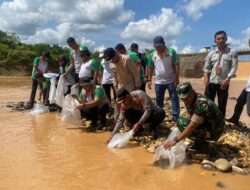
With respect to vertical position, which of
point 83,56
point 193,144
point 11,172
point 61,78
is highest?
point 83,56

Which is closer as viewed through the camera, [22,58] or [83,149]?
[83,149]

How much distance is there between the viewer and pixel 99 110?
6965 mm

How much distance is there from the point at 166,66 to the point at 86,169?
2.78 meters

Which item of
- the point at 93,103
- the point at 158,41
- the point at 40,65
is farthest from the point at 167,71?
the point at 40,65

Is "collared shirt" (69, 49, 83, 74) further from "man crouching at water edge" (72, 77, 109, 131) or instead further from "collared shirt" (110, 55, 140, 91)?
"collared shirt" (110, 55, 140, 91)

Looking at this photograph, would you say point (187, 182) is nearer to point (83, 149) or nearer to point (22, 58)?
point (83, 149)

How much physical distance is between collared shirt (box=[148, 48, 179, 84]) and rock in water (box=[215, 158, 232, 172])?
231 cm

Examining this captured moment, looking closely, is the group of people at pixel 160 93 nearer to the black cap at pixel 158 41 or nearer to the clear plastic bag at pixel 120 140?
the black cap at pixel 158 41

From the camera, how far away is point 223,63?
6.20 metres

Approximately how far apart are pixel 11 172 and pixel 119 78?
281 centimetres

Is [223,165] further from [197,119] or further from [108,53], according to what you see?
[108,53]

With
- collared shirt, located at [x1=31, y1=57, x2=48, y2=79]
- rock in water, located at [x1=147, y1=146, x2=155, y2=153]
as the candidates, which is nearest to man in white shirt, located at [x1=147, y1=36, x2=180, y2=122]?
rock in water, located at [x1=147, y1=146, x2=155, y2=153]

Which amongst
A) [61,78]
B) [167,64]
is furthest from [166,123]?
[61,78]

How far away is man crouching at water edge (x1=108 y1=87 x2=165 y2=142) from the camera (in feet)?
18.2
